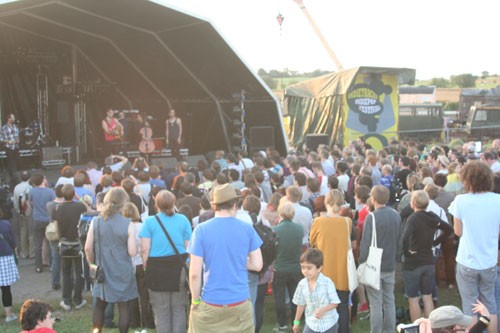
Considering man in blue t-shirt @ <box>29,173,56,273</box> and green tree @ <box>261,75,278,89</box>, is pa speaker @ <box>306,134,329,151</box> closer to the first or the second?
→ man in blue t-shirt @ <box>29,173,56,273</box>

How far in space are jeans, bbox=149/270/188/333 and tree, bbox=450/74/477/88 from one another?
69758mm

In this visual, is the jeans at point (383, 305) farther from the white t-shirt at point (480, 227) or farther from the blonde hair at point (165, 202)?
the blonde hair at point (165, 202)

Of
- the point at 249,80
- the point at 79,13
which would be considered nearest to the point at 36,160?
the point at 79,13

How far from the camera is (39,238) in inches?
300

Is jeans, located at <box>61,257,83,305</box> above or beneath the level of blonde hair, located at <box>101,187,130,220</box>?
beneath

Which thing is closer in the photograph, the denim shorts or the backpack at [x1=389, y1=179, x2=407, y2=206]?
the denim shorts

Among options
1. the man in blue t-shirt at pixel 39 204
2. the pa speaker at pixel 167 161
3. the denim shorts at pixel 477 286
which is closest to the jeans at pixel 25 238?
the man in blue t-shirt at pixel 39 204

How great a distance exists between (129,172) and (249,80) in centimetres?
754

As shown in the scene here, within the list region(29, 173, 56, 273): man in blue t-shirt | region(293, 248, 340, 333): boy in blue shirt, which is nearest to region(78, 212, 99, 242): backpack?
region(29, 173, 56, 273): man in blue t-shirt

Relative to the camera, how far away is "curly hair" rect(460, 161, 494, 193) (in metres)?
4.39

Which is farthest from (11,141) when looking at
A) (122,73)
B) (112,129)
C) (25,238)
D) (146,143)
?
(25,238)

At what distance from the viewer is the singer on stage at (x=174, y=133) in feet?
53.9

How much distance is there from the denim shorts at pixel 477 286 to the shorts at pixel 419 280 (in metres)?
0.77

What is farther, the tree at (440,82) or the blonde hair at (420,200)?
the tree at (440,82)
